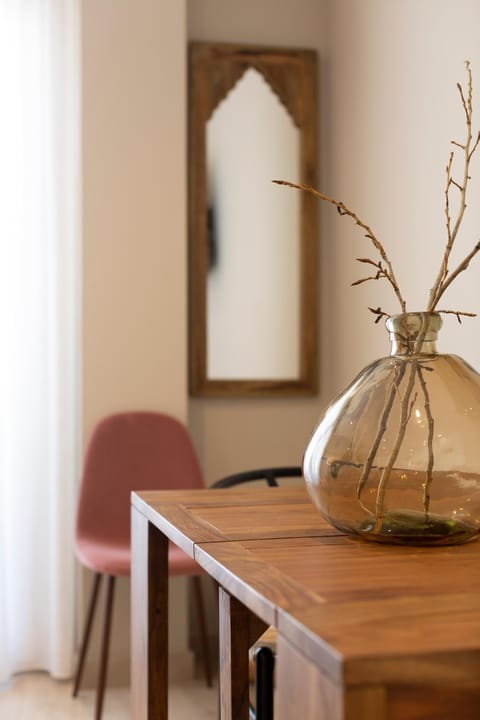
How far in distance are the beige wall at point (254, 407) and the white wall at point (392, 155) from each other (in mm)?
112

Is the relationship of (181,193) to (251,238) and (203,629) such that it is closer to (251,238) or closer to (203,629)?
(251,238)

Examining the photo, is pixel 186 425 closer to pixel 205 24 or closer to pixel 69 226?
pixel 69 226

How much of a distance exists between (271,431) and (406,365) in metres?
2.11

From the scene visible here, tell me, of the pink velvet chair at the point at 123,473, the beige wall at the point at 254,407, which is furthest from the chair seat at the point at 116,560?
the beige wall at the point at 254,407

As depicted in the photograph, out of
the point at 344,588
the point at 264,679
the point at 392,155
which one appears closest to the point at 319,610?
the point at 344,588

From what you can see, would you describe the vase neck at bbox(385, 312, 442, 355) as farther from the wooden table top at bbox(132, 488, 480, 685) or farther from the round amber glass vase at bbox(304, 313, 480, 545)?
the wooden table top at bbox(132, 488, 480, 685)

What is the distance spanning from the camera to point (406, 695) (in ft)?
2.53

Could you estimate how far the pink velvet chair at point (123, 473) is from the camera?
296 centimetres

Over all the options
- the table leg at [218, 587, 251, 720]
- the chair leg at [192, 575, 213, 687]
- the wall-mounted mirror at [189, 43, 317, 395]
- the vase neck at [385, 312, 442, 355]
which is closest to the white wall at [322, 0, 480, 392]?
the wall-mounted mirror at [189, 43, 317, 395]

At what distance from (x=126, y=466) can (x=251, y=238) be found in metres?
0.93

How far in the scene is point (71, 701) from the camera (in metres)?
2.91

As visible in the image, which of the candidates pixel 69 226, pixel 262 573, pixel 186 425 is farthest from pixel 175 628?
pixel 262 573

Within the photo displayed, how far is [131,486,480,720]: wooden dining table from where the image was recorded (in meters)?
0.76

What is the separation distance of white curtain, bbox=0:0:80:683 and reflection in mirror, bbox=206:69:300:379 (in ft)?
1.67
